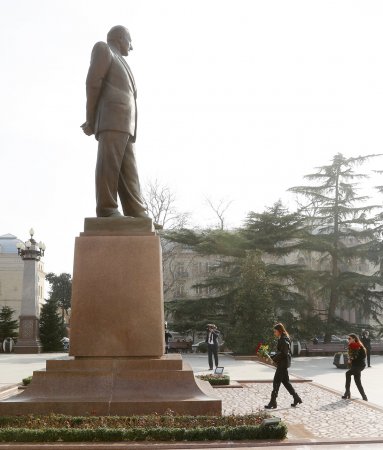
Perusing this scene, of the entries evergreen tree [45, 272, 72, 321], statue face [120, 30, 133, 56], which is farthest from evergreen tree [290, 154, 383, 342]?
evergreen tree [45, 272, 72, 321]

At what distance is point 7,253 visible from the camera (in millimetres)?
61500

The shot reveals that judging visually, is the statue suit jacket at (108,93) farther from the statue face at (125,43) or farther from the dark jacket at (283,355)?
the dark jacket at (283,355)

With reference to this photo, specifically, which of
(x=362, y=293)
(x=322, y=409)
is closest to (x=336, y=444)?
(x=322, y=409)

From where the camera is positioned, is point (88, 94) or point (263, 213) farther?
point (263, 213)

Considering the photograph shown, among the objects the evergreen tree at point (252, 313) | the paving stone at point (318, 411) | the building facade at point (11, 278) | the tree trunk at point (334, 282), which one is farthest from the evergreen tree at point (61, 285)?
the paving stone at point (318, 411)

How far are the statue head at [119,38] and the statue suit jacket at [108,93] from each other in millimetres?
435

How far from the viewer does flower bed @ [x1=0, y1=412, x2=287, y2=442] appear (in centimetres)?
680

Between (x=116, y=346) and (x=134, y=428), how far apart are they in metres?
1.95

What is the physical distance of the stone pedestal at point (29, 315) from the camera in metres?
31.9

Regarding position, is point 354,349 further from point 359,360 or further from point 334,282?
point 334,282

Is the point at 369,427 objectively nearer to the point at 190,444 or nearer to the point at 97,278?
the point at 190,444

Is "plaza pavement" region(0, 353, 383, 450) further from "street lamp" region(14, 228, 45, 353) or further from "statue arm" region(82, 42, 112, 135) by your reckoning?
"street lamp" region(14, 228, 45, 353)

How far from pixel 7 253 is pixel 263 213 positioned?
1396 inches

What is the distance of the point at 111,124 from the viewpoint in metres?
9.52
